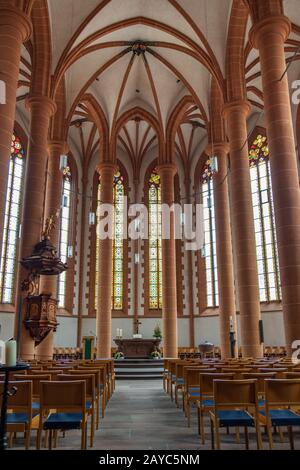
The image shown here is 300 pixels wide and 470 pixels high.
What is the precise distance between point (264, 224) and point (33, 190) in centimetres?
1321

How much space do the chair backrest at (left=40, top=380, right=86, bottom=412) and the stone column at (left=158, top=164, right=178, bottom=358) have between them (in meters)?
14.9

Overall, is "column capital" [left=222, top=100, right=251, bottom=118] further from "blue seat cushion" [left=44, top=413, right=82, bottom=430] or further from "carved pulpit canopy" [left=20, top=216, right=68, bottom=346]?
"blue seat cushion" [left=44, top=413, right=82, bottom=430]

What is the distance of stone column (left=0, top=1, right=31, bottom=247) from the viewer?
8703 mm

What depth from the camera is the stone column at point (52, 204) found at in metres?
13.8

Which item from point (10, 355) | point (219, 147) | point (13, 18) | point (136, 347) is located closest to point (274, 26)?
point (13, 18)

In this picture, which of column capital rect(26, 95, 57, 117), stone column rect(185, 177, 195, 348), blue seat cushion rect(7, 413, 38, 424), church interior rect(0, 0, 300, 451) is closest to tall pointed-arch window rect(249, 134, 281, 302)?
church interior rect(0, 0, 300, 451)

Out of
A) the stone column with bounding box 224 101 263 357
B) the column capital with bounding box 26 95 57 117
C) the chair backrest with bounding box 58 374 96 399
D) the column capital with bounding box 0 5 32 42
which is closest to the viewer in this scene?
the chair backrest with bounding box 58 374 96 399

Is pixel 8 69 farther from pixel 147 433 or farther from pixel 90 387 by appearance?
pixel 147 433

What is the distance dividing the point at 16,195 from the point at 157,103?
9.02m

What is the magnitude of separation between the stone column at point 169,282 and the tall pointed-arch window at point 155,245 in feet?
13.6

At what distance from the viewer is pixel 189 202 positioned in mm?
25453
